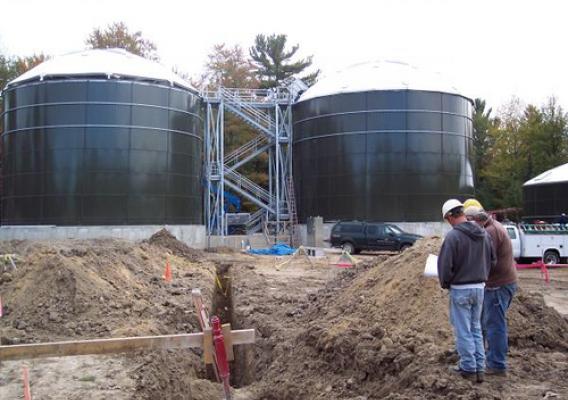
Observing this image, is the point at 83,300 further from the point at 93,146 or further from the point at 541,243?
the point at 93,146

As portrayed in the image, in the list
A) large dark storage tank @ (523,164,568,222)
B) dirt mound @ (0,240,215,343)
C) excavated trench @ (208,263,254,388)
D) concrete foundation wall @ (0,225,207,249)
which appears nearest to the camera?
dirt mound @ (0,240,215,343)

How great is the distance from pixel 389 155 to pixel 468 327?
91.4 ft

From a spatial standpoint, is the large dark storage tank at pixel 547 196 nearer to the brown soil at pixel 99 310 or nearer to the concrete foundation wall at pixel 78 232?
the concrete foundation wall at pixel 78 232

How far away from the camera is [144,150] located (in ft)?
101

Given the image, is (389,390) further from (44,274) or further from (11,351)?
(44,274)

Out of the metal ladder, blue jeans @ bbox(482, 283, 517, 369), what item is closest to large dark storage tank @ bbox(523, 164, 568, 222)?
the metal ladder

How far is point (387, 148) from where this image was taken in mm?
33188

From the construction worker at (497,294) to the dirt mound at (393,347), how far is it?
29cm

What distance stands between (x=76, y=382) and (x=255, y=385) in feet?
7.75

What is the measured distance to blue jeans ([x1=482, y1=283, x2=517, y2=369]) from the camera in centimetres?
616

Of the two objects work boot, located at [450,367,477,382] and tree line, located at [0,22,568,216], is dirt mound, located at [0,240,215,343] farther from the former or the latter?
tree line, located at [0,22,568,216]

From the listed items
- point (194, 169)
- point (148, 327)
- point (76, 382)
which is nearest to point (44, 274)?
point (148, 327)

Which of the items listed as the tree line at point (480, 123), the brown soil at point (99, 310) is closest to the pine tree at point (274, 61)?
the tree line at point (480, 123)

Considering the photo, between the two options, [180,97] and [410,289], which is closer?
[410,289]
